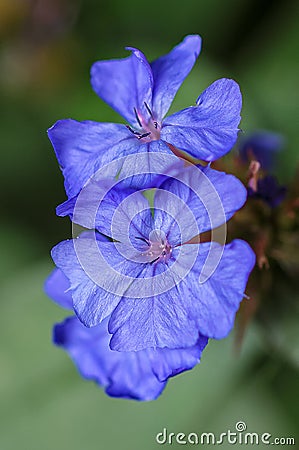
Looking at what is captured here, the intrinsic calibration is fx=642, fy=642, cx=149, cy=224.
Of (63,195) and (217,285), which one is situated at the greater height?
(217,285)

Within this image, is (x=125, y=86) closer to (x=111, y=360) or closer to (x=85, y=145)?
(x=85, y=145)

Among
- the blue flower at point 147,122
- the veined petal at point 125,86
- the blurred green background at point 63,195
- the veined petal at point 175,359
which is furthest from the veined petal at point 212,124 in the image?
the blurred green background at point 63,195

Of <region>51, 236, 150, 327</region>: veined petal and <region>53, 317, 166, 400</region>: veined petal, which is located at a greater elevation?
<region>51, 236, 150, 327</region>: veined petal

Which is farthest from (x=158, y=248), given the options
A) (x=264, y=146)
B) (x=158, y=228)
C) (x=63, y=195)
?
(x=63, y=195)

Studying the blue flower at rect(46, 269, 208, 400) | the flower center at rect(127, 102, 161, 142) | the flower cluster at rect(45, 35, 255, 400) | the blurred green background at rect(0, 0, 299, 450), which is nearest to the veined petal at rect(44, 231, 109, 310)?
the blue flower at rect(46, 269, 208, 400)

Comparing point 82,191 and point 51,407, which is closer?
point 82,191

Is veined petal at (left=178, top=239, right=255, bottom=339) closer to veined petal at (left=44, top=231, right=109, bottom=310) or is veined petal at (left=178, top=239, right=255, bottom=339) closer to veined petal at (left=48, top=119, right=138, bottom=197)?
veined petal at (left=48, top=119, right=138, bottom=197)

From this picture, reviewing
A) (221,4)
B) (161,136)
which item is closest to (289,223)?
(161,136)

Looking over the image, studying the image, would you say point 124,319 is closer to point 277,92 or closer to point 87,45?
point 277,92
